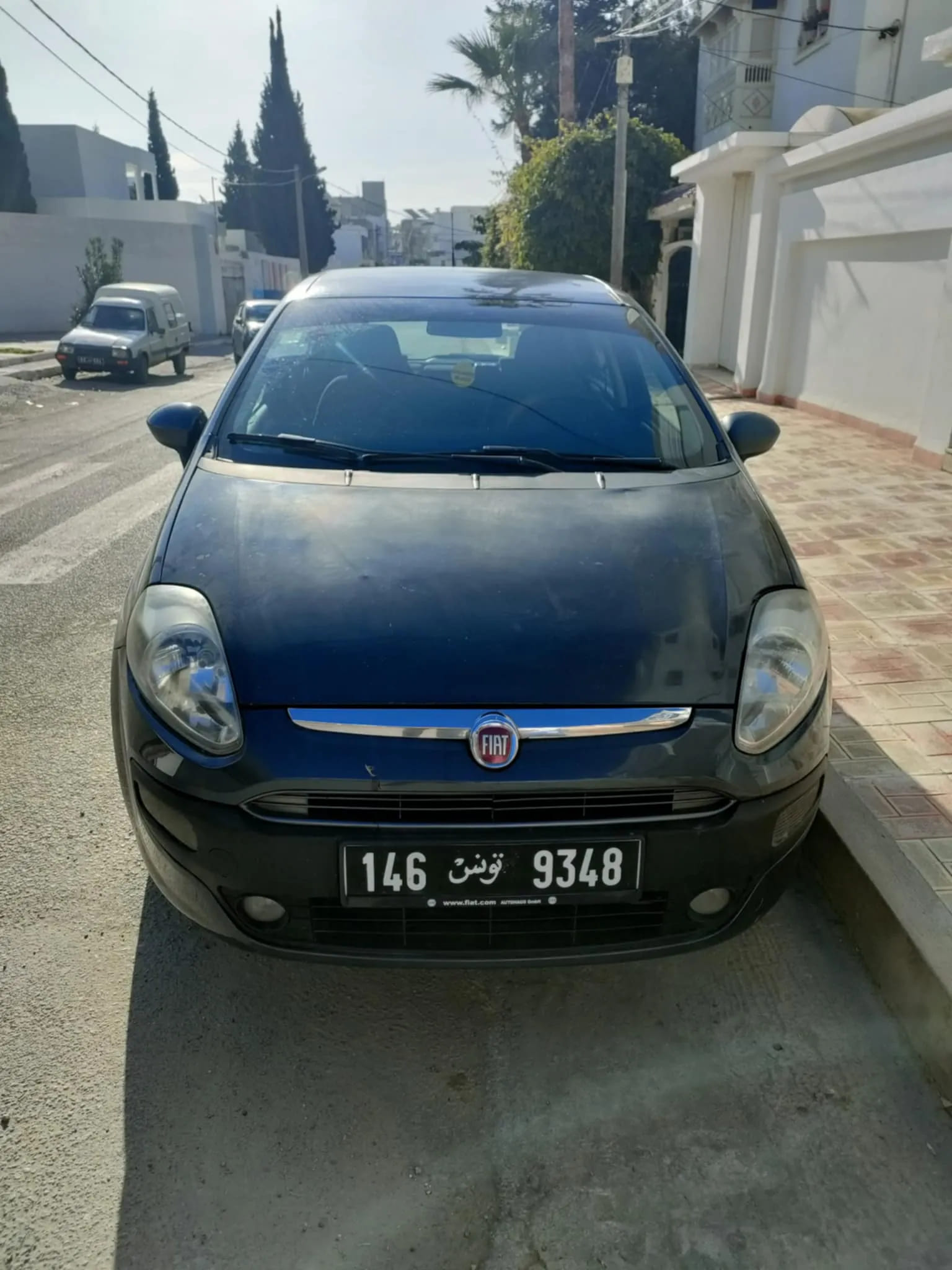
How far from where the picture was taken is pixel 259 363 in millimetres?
3219

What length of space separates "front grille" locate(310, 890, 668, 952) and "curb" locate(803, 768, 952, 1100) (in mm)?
732

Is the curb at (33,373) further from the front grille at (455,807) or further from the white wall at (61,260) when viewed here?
the front grille at (455,807)

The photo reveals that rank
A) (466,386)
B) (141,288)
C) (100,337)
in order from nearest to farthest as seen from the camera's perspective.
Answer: (466,386), (100,337), (141,288)

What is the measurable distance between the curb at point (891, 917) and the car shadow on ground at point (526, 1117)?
0.06 meters

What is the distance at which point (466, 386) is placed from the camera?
123 inches

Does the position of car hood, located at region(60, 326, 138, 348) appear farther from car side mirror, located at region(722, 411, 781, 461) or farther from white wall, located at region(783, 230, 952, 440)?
car side mirror, located at region(722, 411, 781, 461)

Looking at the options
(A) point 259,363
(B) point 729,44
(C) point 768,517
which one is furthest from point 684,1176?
(B) point 729,44

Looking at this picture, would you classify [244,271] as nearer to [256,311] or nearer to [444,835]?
[256,311]

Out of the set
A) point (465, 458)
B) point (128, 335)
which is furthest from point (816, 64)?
point (465, 458)

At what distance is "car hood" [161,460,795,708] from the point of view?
1.99 m

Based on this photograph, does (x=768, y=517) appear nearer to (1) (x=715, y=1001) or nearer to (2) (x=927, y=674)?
(1) (x=715, y=1001)

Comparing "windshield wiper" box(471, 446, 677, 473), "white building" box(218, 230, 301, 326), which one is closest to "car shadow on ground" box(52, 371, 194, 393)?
"windshield wiper" box(471, 446, 677, 473)

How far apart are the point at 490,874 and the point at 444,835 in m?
0.12

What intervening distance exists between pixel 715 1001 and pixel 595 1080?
0.42m
